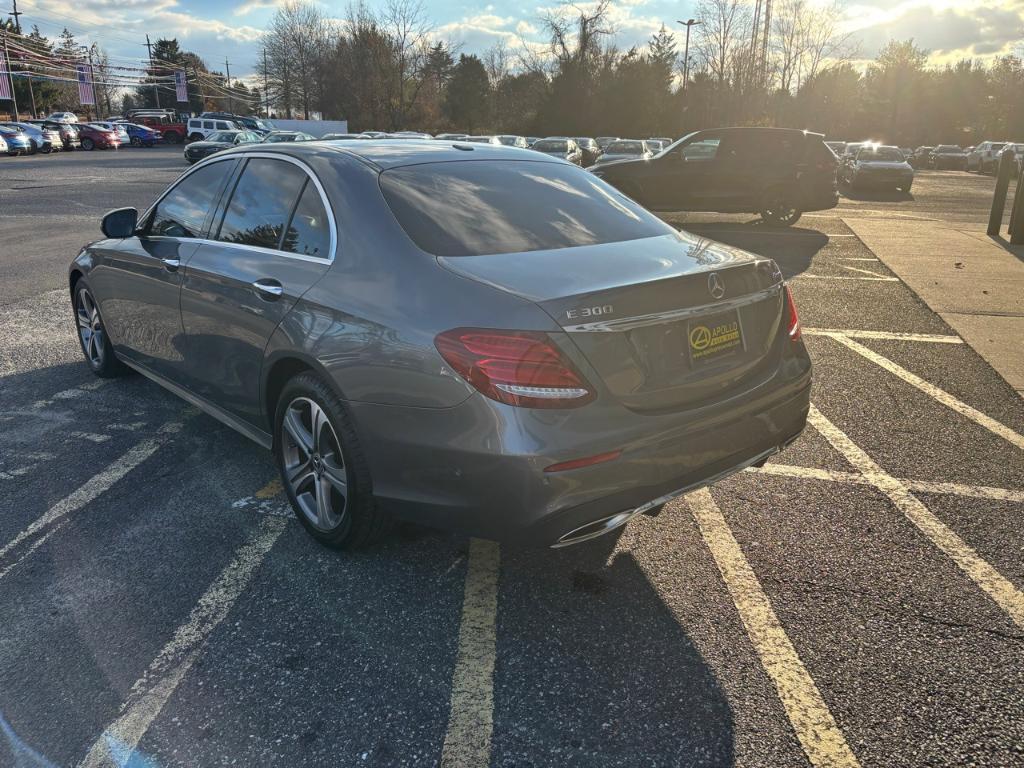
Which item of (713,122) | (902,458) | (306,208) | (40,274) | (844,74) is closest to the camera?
(306,208)

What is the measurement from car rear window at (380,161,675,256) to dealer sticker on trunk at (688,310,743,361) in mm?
642

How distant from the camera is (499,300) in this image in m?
2.49

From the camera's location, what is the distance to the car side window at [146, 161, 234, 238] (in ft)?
13.1

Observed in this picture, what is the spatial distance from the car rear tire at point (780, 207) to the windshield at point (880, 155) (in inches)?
475

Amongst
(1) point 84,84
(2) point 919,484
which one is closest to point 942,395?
(2) point 919,484

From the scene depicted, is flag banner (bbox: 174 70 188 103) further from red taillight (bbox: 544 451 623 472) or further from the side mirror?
red taillight (bbox: 544 451 623 472)

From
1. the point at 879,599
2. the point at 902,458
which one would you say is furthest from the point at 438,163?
the point at 902,458

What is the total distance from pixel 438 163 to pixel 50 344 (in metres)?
4.53

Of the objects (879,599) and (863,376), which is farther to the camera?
(863,376)

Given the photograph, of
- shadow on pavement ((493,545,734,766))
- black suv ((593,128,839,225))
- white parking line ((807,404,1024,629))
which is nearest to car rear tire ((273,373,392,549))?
shadow on pavement ((493,545,734,766))

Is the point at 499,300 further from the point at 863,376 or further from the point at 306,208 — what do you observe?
the point at 863,376

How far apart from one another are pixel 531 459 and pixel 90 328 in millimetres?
4379

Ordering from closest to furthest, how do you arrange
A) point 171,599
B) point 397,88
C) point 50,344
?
point 171,599 < point 50,344 < point 397,88

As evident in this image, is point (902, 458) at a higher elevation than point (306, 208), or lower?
lower
